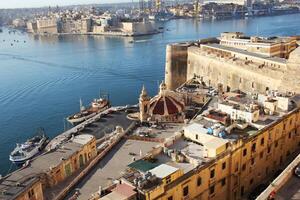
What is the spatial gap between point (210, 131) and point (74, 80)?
64.5 m

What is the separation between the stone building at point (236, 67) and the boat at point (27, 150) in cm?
2639

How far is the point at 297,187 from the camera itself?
62.1 feet

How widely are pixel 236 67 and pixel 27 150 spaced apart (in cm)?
3108

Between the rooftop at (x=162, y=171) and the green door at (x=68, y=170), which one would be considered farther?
the green door at (x=68, y=170)

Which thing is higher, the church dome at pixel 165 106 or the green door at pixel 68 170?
the church dome at pixel 165 106

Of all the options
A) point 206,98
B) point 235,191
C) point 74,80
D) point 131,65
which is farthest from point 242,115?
point 131,65

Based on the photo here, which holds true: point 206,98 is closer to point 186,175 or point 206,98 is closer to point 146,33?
point 186,175

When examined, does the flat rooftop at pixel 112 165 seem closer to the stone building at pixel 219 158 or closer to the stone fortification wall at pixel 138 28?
the stone building at pixel 219 158

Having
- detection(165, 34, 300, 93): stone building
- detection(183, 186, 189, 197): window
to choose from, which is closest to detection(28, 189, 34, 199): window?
detection(183, 186, 189, 197): window

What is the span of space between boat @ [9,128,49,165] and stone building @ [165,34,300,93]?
1039 inches

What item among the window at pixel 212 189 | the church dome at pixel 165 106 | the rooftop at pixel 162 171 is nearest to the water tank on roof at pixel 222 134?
the window at pixel 212 189

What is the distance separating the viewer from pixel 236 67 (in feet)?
176

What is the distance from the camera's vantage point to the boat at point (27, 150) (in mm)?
43688

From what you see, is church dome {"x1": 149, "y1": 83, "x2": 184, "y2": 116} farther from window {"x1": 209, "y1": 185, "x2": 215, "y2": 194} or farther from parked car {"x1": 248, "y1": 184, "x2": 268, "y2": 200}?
window {"x1": 209, "y1": 185, "x2": 215, "y2": 194}
